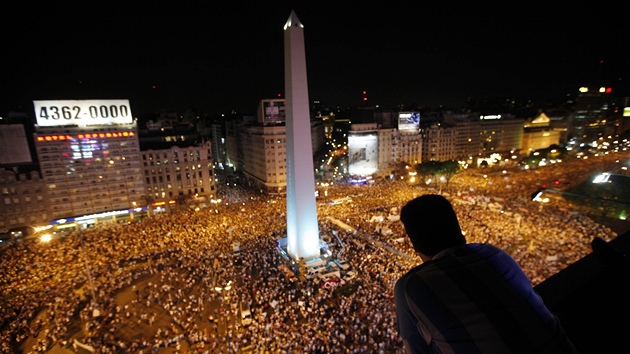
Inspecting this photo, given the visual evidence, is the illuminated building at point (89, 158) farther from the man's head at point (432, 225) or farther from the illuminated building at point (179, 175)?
the man's head at point (432, 225)

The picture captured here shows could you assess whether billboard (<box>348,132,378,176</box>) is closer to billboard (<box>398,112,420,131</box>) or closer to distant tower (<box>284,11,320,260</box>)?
billboard (<box>398,112,420,131</box>)

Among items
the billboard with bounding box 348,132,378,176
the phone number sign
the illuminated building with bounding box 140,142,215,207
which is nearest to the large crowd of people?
the illuminated building with bounding box 140,142,215,207

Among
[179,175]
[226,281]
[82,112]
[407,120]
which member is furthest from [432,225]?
[407,120]

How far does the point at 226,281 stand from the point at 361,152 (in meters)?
45.0

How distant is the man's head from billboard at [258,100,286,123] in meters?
52.0

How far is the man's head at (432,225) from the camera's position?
1.85 meters

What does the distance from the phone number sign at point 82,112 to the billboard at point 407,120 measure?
155 feet

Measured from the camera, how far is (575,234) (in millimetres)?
23281

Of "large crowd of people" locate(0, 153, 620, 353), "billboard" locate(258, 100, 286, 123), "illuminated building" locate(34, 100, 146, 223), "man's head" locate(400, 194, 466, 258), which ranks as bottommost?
"large crowd of people" locate(0, 153, 620, 353)

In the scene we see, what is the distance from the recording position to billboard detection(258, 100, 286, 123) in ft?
171

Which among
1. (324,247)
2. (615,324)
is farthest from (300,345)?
(615,324)

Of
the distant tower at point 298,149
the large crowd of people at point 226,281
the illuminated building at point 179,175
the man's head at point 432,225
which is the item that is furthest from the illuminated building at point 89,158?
the man's head at point 432,225

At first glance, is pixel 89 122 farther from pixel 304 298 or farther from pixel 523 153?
pixel 523 153

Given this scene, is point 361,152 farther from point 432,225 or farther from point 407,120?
point 432,225
